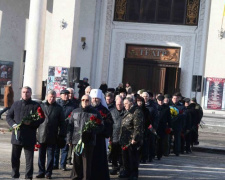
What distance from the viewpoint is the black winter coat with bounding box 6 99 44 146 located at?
1174 centimetres

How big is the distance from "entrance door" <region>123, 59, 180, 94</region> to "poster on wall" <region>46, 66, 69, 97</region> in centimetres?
376

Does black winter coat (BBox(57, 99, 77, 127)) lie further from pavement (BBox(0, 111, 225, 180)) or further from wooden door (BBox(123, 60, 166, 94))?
wooden door (BBox(123, 60, 166, 94))

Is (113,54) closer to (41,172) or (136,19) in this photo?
(136,19)

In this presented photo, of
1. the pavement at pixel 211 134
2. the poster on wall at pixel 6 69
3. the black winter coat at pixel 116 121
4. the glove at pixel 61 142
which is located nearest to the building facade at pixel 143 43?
the pavement at pixel 211 134

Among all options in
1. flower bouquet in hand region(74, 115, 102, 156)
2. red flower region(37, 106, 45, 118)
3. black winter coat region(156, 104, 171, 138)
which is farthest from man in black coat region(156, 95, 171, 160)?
red flower region(37, 106, 45, 118)

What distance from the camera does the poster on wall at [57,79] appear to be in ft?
92.4

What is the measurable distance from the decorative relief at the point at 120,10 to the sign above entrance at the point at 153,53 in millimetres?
1380

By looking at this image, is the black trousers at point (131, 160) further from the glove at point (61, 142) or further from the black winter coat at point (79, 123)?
the black winter coat at point (79, 123)

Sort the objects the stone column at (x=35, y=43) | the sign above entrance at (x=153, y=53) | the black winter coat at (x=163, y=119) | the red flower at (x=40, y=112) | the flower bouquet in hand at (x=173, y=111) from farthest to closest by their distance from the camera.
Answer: the sign above entrance at (x=153, y=53) → the stone column at (x=35, y=43) → the flower bouquet in hand at (x=173, y=111) → the black winter coat at (x=163, y=119) → the red flower at (x=40, y=112)

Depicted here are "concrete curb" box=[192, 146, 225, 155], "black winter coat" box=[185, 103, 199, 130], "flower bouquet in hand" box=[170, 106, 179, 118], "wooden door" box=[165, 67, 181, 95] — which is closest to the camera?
"flower bouquet in hand" box=[170, 106, 179, 118]

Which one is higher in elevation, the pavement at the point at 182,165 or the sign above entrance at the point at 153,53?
the sign above entrance at the point at 153,53

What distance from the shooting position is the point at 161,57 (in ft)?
101

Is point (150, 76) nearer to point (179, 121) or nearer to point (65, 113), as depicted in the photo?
point (179, 121)

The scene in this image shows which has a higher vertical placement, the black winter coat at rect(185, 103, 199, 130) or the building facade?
the building facade
